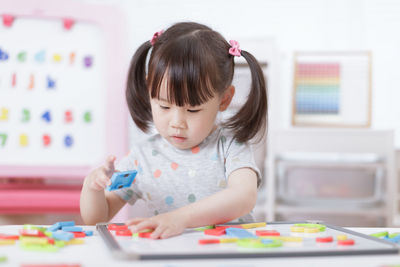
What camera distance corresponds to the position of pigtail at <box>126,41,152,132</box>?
1.10 m

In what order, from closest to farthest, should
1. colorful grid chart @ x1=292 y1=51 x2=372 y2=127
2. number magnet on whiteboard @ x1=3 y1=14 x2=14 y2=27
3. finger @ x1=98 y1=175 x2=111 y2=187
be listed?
1. finger @ x1=98 y1=175 x2=111 y2=187
2. number magnet on whiteboard @ x1=3 y1=14 x2=14 y2=27
3. colorful grid chart @ x1=292 y1=51 x2=372 y2=127

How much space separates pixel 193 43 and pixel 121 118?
1.28m

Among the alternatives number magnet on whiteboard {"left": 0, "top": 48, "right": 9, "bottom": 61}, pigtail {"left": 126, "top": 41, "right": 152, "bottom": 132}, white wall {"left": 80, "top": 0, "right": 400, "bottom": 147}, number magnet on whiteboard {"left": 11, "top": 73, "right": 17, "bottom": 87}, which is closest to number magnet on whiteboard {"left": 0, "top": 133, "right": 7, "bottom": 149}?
number magnet on whiteboard {"left": 11, "top": 73, "right": 17, "bottom": 87}

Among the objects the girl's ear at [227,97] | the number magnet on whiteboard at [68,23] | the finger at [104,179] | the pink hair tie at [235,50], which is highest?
the number magnet on whiteboard at [68,23]

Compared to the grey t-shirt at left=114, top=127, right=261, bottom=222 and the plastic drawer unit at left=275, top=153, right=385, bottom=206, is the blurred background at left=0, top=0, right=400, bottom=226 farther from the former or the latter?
the grey t-shirt at left=114, top=127, right=261, bottom=222

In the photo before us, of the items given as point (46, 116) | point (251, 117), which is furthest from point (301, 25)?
point (251, 117)

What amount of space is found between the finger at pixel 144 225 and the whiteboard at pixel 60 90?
1513 mm

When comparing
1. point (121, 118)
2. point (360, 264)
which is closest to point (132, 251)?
point (360, 264)

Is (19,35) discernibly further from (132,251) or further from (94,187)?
(132,251)

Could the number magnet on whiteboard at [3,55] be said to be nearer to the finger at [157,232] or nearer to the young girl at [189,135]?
the young girl at [189,135]

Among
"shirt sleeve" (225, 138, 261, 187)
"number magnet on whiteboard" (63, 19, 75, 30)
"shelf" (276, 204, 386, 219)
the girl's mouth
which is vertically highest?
"number magnet on whiteboard" (63, 19, 75, 30)

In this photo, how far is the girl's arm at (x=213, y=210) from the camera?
0.69 metres

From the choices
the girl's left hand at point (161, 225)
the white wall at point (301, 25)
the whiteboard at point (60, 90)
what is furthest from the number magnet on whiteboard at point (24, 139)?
the girl's left hand at point (161, 225)

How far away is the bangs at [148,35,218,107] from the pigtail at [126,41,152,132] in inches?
5.5
